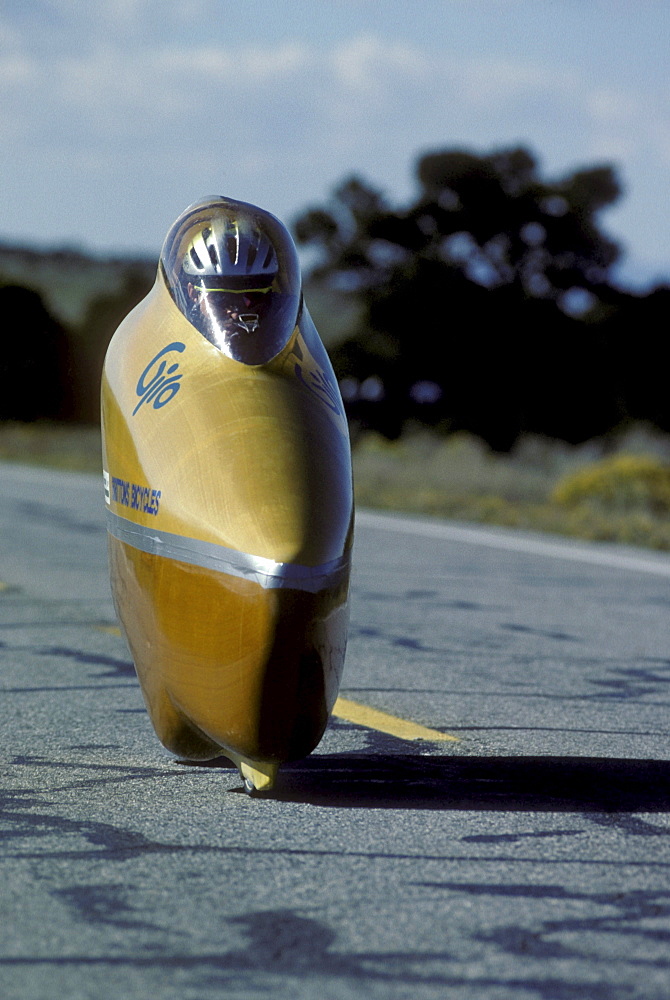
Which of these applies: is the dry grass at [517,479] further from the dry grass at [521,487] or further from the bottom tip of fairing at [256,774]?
the bottom tip of fairing at [256,774]

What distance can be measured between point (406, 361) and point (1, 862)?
27.1 m

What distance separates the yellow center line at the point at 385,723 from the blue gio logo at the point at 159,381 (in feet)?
5.37

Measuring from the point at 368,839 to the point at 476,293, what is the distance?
27311 mm

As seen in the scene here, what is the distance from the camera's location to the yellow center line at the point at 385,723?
17.5 ft

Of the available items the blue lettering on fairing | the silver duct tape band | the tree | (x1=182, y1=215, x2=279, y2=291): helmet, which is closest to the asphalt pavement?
the silver duct tape band

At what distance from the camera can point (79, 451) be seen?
29.0m

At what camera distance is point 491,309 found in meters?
30.5

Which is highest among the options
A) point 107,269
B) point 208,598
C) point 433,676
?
point 107,269

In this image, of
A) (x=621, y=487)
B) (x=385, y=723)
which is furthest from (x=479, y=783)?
(x=621, y=487)

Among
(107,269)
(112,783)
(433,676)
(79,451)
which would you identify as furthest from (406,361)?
(107,269)

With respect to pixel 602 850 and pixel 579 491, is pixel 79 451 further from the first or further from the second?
pixel 602 850

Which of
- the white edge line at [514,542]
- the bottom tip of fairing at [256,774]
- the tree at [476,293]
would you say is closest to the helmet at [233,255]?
the bottom tip of fairing at [256,774]

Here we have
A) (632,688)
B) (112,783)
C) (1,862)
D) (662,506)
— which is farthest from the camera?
(662,506)

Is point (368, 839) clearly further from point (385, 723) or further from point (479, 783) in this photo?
point (385, 723)
